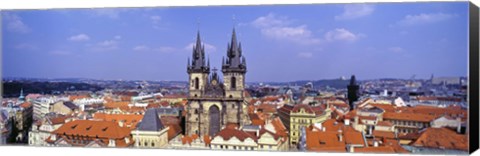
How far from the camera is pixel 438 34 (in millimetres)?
9914

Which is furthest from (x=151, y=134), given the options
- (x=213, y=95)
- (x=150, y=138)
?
(x=213, y=95)

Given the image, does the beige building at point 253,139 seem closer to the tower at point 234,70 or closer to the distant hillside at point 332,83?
the tower at point 234,70

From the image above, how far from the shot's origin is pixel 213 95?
11711mm

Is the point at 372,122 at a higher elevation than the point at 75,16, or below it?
below

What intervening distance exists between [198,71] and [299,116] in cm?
222

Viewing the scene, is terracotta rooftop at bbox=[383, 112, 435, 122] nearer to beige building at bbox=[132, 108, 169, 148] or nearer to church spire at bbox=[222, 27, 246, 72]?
church spire at bbox=[222, 27, 246, 72]

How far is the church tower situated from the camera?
1136 centimetres

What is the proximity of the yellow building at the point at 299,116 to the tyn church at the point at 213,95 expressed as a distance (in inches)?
33.8

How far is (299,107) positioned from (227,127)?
1537 millimetres

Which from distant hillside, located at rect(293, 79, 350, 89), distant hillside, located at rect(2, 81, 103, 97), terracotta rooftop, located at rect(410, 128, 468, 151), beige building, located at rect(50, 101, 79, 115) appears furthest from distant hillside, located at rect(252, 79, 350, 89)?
beige building, located at rect(50, 101, 79, 115)

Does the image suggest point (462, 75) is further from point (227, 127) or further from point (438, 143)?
point (227, 127)

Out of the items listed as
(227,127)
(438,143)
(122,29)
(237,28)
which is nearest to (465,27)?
(438,143)

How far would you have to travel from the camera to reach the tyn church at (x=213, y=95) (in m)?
11.4

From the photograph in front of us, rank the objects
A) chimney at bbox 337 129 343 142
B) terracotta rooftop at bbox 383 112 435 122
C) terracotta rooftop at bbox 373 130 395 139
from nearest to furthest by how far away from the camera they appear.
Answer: terracotta rooftop at bbox 383 112 435 122 < terracotta rooftop at bbox 373 130 395 139 < chimney at bbox 337 129 343 142
